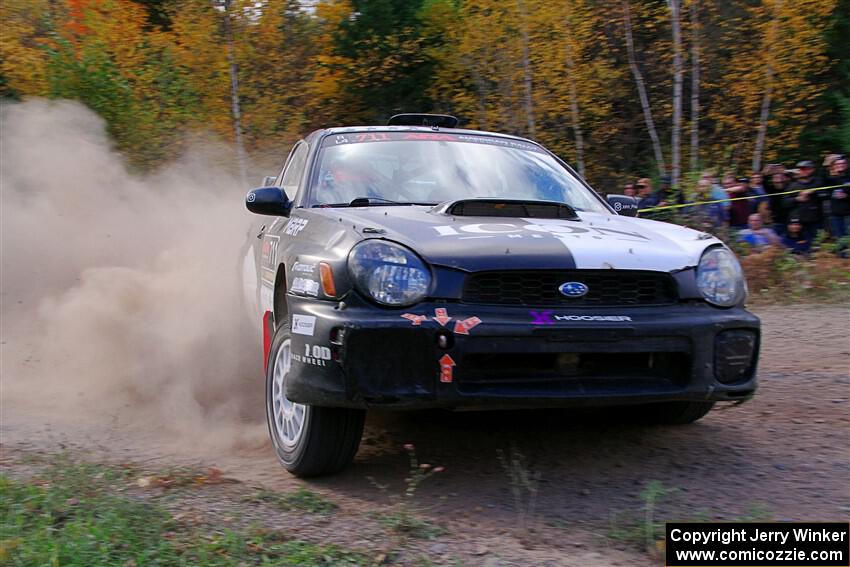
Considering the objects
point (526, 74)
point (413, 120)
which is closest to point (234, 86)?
point (526, 74)

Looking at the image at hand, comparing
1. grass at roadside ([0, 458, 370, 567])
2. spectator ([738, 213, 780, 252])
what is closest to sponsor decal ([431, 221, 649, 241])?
grass at roadside ([0, 458, 370, 567])

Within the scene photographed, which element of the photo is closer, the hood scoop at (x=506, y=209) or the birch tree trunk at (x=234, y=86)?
the hood scoop at (x=506, y=209)

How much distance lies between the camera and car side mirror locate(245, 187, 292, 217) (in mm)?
4754

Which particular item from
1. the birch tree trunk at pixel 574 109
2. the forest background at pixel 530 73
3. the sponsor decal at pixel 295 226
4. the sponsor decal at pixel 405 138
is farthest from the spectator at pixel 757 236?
the birch tree trunk at pixel 574 109

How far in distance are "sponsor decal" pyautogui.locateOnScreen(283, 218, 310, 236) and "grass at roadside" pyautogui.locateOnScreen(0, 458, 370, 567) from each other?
1500mm

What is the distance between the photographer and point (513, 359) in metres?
3.66

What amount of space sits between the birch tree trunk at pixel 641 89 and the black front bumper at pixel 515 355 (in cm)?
1586

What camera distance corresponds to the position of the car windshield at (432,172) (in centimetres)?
480

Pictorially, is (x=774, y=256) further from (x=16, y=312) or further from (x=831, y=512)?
(x=16, y=312)

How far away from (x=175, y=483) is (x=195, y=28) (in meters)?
17.2

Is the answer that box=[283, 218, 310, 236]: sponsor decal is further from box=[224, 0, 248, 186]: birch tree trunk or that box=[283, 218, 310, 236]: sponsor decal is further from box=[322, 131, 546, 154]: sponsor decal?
box=[224, 0, 248, 186]: birch tree trunk

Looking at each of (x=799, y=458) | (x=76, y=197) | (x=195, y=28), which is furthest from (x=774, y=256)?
(x=195, y=28)

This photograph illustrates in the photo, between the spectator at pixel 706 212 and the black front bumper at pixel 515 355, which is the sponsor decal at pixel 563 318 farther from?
the spectator at pixel 706 212

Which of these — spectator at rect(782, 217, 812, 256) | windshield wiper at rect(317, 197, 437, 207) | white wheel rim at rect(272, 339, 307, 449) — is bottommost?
white wheel rim at rect(272, 339, 307, 449)
